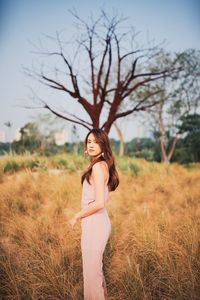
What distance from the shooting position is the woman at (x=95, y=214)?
179 cm

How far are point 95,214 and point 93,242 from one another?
15cm

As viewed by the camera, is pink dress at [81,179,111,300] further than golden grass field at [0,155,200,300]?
No

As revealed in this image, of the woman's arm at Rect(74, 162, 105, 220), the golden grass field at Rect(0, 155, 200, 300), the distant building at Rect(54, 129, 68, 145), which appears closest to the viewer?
the woman's arm at Rect(74, 162, 105, 220)

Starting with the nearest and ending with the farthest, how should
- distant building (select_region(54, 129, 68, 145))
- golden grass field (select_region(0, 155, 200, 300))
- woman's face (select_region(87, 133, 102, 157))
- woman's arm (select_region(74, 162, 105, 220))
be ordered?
woman's arm (select_region(74, 162, 105, 220)) < woman's face (select_region(87, 133, 102, 157)) < golden grass field (select_region(0, 155, 200, 300)) < distant building (select_region(54, 129, 68, 145))

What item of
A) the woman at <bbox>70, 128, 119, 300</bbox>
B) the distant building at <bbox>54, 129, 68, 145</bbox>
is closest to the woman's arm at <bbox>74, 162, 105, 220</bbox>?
the woman at <bbox>70, 128, 119, 300</bbox>

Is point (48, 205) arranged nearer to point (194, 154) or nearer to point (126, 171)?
point (126, 171)

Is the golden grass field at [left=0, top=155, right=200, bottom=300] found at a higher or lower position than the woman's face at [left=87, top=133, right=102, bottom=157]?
lower

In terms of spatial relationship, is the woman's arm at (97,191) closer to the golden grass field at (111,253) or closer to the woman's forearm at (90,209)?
the woman's forearm at (90,209)

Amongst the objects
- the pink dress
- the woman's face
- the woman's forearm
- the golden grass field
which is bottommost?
the golden grass field

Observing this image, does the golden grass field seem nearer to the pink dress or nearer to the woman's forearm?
the pink dress

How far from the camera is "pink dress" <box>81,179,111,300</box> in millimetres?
1826

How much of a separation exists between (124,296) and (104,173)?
1.07 meters

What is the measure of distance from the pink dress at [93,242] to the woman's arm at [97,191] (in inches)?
2.5

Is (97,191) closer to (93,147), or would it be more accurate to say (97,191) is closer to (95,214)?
(95,214)
